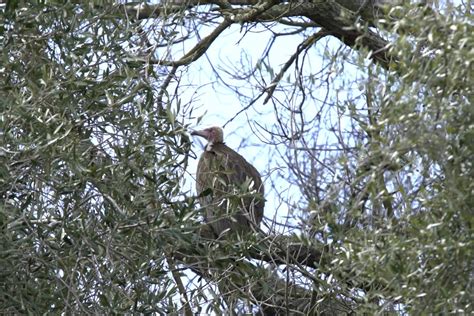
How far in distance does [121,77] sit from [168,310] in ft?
3.41

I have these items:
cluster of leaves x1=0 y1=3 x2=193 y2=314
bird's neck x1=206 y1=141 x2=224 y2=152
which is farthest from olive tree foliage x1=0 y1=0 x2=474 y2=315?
bird's neck x1=206 y1=141 x2=224 y2=152

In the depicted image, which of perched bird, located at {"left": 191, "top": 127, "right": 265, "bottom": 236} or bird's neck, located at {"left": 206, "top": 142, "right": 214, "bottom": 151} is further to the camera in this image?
bird's neck, located at {"left": 206, "top": 142, "right": 214, "bottom": 151}

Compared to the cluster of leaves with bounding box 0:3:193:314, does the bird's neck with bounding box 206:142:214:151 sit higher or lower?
higher

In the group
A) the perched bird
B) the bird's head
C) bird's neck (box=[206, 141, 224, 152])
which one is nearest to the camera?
the perched bird

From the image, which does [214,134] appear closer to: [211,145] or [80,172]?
[211,145]

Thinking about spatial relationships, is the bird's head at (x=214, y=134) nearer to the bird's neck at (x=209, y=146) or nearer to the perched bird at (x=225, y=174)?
the perched bird at (x=225, y=174)

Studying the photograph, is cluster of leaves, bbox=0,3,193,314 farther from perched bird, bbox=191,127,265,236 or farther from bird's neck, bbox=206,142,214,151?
bird's neck, bbox=206,142,214,151

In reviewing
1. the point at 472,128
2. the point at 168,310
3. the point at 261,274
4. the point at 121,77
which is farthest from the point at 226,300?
the point at 472,128

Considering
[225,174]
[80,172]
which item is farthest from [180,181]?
[225,174]

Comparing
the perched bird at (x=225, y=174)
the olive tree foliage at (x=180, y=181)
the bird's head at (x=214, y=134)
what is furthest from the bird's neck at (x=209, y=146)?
the olive tree foliage at (x=180, y=181)

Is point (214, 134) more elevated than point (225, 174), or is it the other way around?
point (214, 134)

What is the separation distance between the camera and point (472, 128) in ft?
14.1

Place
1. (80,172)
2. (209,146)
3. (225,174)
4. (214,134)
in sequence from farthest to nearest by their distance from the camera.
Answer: (214,134) → (209,146) → (225,174) → (80,172)

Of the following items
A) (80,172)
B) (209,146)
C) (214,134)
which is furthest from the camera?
(214,134)
